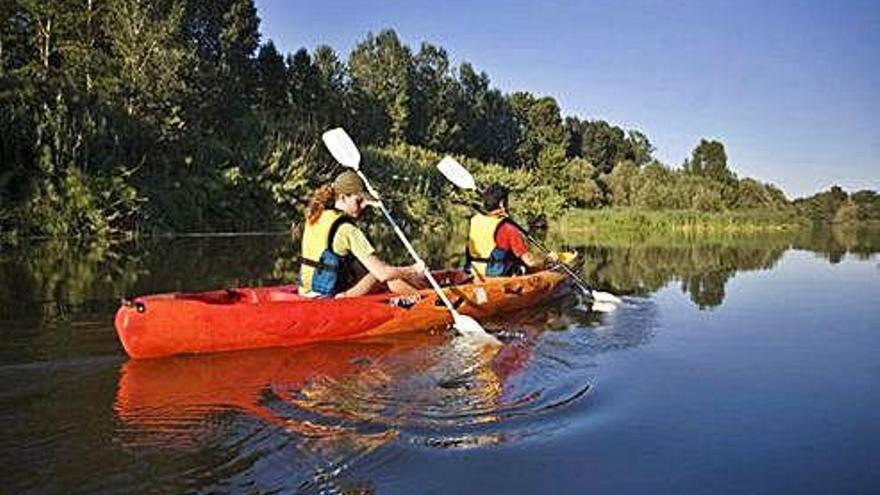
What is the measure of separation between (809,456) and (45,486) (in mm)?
3546

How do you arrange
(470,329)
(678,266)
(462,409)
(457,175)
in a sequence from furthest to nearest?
(678,266)
(457,175)
(470,329)
(462,409)

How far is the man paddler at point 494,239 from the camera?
924 cm

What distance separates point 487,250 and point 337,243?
277cm

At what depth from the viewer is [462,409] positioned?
16.0ft

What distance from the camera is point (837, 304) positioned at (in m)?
10.4

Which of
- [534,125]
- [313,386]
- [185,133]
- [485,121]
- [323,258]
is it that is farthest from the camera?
[534,125]

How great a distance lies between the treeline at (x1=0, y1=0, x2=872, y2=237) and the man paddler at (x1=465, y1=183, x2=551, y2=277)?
13.5 metres

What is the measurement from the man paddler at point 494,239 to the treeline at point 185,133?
44.2ft

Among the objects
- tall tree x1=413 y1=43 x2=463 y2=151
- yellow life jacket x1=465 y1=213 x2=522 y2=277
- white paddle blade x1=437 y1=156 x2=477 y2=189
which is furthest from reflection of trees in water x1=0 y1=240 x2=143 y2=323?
tall tree x1=413 y1=43 x2=463 y2=151

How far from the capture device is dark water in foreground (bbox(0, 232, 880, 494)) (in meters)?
3.78

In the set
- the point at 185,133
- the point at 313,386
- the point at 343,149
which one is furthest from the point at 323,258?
the point at 185,133

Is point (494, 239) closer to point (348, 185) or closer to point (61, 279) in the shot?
point (348, 185)

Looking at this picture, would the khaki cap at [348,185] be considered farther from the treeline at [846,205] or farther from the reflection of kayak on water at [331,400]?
the treeline at [846,205]

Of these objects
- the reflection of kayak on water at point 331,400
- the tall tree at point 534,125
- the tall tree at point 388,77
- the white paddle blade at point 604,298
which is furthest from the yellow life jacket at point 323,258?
the tall tree at point 534,125
